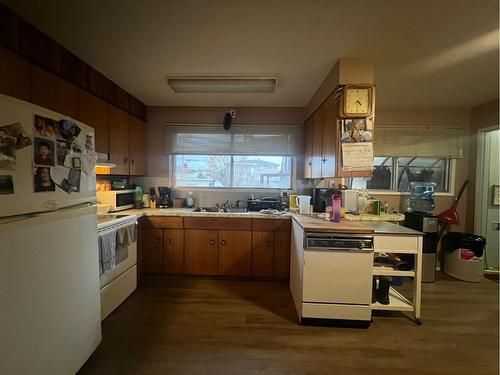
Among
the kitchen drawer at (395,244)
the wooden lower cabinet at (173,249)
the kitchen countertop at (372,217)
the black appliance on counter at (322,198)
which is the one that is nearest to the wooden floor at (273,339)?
the wooden lower cabinet at (173,249)

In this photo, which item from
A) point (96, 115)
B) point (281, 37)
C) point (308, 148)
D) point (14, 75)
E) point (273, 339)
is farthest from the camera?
point (308, 148)

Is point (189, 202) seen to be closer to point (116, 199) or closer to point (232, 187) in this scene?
point (232, 187)

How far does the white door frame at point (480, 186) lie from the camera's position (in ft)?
10.5

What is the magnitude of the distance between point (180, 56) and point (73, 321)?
82.8 inches

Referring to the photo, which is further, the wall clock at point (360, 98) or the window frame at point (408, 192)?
the window frame at point (408, 192)

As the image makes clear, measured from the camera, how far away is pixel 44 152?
1.14 m

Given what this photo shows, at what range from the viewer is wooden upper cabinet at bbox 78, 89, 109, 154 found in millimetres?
2168

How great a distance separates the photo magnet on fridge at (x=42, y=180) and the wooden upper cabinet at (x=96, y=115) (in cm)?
125

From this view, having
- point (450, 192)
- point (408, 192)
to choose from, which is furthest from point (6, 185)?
point (450, 192)

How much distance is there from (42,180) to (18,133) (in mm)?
230

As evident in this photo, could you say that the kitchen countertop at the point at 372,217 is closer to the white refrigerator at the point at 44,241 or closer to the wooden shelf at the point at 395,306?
the wooden shelf at the point at 395,306

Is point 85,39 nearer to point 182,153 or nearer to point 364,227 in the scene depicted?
point 182,153

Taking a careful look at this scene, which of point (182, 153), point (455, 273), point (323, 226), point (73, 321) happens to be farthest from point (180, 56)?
point (455, 273)

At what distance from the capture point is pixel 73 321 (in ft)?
4.40
